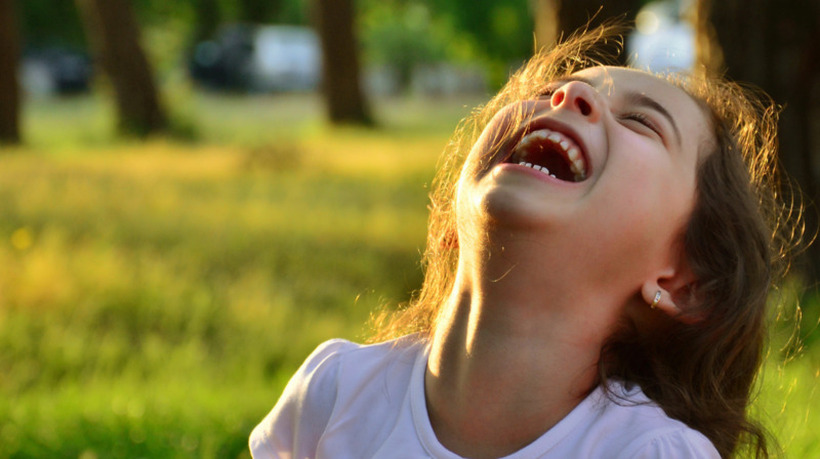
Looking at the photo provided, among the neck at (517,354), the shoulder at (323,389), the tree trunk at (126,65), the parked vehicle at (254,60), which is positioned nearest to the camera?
the neck at (517,354)

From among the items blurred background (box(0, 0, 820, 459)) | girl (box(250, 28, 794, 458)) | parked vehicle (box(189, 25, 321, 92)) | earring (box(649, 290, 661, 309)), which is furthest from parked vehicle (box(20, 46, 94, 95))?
earring (box(649, 290, 661, 309))

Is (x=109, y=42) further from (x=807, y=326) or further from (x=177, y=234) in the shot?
(x=807, y=326)

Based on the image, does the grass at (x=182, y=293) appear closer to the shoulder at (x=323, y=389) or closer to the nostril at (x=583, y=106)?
the shoulder at (x=323, y=389)

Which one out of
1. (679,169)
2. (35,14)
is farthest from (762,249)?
(35,14)

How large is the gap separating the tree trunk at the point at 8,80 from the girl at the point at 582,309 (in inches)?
505

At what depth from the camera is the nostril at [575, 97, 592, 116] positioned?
1854mm

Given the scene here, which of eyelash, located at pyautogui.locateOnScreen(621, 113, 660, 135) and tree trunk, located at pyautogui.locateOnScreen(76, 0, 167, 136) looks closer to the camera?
eyelash, located at pyautogui.locateOnScreen(621, 113, 660, 135)

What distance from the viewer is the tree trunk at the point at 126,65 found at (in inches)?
576

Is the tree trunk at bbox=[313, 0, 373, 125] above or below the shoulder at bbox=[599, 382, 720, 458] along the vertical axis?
below

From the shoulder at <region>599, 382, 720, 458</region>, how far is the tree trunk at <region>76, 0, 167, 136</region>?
45.4 ft

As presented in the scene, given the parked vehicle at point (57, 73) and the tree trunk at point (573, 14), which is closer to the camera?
the tree trunk at point (573, 14)

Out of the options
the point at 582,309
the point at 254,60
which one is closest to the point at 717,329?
the point at 582,309

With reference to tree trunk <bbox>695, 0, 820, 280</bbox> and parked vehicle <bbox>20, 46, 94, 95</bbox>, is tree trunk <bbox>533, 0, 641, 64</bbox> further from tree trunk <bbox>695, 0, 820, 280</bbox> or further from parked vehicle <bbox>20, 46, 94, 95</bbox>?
parked vehicle <bbox>20, 46, 94, 95</bbox>

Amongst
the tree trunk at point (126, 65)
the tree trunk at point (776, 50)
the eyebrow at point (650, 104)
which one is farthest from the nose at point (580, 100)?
the tree trunk at point (126, 65)
